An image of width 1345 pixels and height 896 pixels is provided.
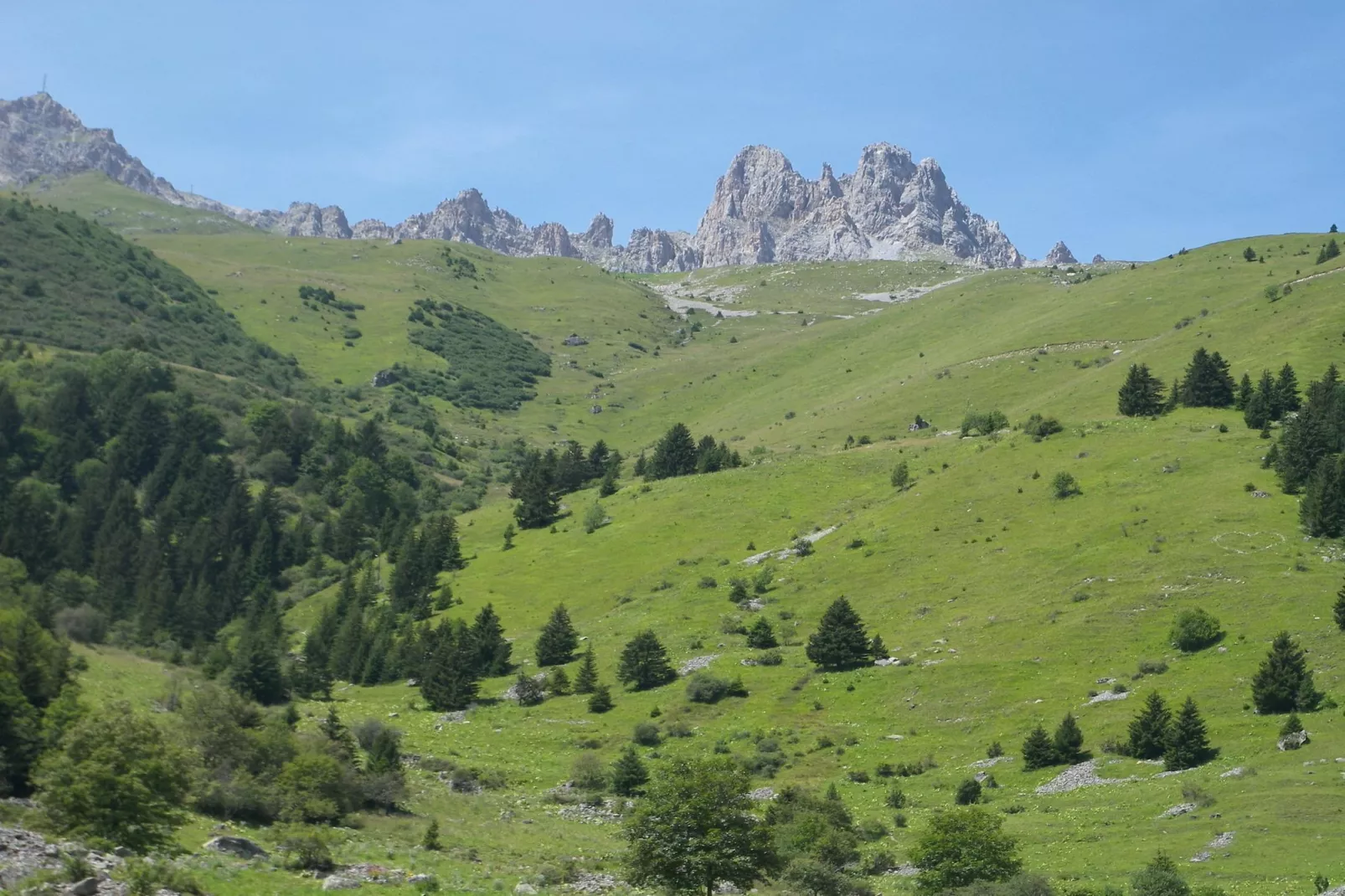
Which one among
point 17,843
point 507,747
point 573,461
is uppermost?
point 573,461

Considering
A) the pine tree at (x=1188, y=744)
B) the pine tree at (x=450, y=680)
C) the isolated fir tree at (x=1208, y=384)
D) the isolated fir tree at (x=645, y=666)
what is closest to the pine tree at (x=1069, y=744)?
the pine tree at (x=1188, y=744)

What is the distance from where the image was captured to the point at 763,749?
6850 cm

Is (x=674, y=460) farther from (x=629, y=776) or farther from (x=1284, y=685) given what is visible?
(x=1284, y=685)

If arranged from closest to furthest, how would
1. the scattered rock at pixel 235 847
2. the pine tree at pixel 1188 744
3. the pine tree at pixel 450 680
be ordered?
1. the scattered rock at pixel 235 847
2. the pine tree at pixel 1188 744
3. the pine tree at pixel 450 680

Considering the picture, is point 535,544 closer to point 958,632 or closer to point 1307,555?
point 958,632

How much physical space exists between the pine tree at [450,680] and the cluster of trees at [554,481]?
40318 mm

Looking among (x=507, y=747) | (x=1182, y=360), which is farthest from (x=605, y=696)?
(x=1182, y=360)

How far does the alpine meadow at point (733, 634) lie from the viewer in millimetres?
40875

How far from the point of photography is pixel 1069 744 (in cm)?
5959

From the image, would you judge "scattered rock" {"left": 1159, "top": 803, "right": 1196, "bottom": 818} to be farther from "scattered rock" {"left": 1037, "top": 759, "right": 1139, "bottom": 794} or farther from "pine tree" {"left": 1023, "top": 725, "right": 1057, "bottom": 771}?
"pine tree" {"left": 1023, "top": 725, "right": 1057, "bottom": 771}

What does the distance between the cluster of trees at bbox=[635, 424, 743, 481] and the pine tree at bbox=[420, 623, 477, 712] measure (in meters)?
49.2

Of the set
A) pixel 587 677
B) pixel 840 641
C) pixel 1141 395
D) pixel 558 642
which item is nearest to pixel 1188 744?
pixel 840 641

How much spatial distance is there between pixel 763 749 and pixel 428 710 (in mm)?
27766

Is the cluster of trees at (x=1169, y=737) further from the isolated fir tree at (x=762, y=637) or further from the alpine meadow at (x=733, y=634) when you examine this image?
the isolated fir tree at (x=762, y=637)
